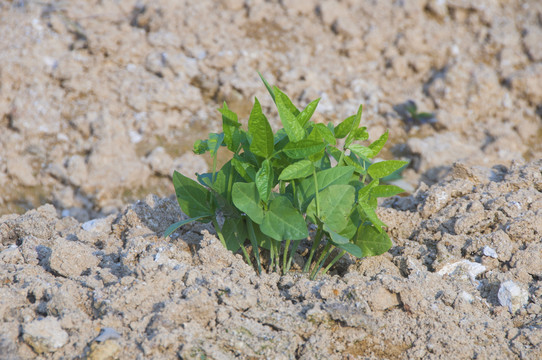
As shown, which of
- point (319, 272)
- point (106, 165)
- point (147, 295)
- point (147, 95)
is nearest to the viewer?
point (147, 295)

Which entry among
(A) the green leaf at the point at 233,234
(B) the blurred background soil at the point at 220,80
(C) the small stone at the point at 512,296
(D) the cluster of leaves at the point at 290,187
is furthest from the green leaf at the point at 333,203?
(B) the blurred background soil at the point at 220,80

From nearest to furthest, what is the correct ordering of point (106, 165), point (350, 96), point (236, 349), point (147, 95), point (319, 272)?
point (236, 349), point (319, 272), point (106, 165), point (147, 95), point (350, 96)

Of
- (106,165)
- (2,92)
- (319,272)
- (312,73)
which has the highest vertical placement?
(312,73)

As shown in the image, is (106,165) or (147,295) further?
(106,165)

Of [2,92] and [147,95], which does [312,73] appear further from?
[2,92]

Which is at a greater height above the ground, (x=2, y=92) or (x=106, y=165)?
(x=2, y=92)

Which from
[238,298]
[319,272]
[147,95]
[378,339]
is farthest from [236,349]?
[147,95]

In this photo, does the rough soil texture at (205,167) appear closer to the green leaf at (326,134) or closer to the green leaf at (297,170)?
the green leaf at (297,170)
